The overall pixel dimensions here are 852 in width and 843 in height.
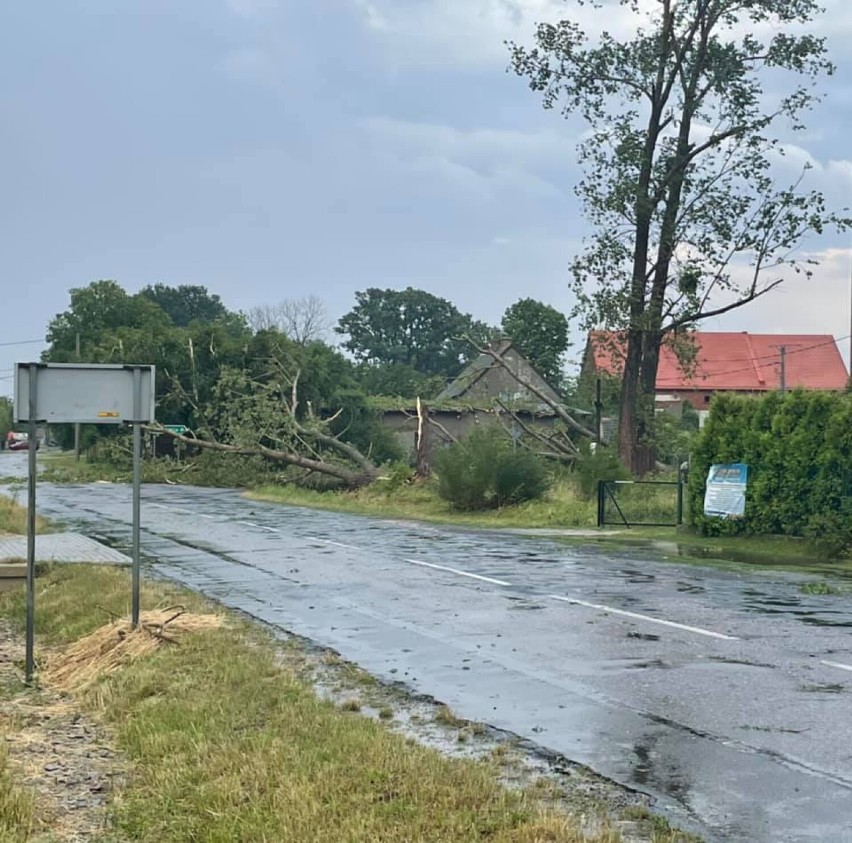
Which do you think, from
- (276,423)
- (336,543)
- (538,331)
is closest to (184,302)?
(538,331)

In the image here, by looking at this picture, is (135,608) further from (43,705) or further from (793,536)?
(793,536)

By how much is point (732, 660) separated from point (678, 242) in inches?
1164

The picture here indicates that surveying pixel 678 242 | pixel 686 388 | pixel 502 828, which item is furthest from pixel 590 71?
pixel 686 388

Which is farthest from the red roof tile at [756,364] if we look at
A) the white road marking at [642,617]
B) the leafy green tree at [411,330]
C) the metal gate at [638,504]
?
the white road marking at [642,617]

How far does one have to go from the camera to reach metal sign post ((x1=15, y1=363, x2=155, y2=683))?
9.80 meters

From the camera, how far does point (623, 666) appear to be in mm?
10102

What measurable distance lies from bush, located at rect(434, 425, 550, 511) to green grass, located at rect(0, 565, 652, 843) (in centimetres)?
2256

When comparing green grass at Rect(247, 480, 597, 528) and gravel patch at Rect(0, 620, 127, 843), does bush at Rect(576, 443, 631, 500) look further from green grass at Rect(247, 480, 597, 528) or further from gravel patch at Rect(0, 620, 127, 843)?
gravel patch at Rect(0, 620, 127, 843)

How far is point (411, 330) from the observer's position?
12100 centimetres

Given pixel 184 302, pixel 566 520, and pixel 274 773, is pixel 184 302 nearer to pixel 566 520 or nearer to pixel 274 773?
pixel 566 520

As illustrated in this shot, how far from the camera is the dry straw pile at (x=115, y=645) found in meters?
9.81

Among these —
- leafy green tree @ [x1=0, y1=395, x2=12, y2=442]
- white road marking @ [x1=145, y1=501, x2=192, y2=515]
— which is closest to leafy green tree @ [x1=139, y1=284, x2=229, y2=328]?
leafy green tree @ [x1=0, y1=395, x2=12, y2=442]

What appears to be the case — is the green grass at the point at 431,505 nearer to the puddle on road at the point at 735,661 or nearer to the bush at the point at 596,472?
the bush at the point at 596,472

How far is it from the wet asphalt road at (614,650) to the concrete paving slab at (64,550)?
72cm
